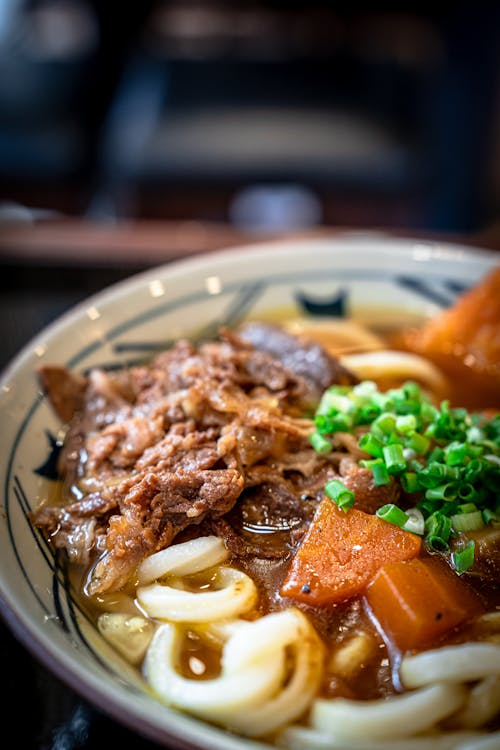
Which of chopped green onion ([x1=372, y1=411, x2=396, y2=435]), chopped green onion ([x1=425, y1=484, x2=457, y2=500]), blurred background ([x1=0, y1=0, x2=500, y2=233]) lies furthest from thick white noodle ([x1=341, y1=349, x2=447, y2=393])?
blurred background ([x1=0, y1=0, x2=500, y2=233])

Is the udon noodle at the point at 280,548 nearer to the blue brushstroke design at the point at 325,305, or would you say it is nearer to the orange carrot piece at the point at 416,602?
the orange carrot piece at the point at 416,602

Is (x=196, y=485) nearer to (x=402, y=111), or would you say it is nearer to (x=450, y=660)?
(x=450, y=660)

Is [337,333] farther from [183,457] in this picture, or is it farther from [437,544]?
[437,544]

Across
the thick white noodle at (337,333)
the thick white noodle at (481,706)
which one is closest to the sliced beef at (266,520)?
the thick white noodle at (481,706)

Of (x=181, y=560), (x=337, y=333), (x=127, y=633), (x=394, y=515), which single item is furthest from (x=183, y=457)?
(x=337, y=333)

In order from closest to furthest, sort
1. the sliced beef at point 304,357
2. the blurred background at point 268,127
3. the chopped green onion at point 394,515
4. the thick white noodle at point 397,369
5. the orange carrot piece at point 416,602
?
1. the orange carrot piece at point 416,602
2. the chopped green onion at point 394,515
3. the sliced beef at point 304,357
4. the thick white noodle at point 397,369
5. the blurred background at point 268,127

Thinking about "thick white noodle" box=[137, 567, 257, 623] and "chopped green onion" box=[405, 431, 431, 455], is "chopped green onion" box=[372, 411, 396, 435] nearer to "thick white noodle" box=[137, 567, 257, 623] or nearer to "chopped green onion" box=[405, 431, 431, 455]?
"chopped green onion" box=[405, 431, 431, 455]
